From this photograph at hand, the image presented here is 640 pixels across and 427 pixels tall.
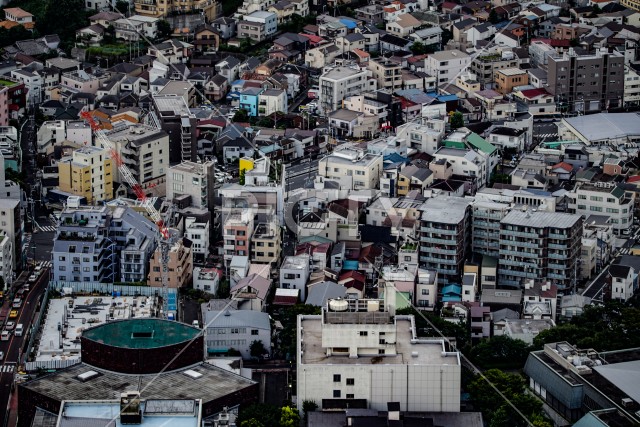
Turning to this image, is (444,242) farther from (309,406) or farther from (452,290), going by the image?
(309,406)

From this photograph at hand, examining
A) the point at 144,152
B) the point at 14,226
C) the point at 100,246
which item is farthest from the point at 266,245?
the point at 144,152

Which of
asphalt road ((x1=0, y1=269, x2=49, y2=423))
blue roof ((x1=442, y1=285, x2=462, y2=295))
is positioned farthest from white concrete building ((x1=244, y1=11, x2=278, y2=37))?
blue roof ((x1=442, y1=285, x2=462, y2=295))

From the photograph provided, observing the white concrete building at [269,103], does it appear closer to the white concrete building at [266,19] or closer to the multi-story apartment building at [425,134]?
the multi-story apartment building at [425,134]

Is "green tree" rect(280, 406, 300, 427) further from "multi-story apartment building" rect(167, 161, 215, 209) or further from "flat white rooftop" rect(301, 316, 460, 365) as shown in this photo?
"multi-story apartment building" rect(167, 161, 215, 209)

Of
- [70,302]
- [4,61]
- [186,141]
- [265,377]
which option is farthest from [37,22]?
[265,377]

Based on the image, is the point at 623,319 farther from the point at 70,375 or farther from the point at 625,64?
the point at 625,64

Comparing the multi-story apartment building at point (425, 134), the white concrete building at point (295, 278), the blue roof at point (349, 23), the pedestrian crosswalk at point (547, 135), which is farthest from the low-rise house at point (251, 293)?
the blue roof at point (349, 23)
